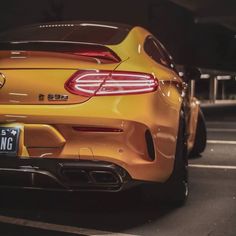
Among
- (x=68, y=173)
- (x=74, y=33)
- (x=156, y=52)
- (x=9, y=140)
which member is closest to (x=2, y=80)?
(x=9, y=140)

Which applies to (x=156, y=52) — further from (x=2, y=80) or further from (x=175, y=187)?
(x=2, y=80)

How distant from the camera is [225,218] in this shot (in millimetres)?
4863

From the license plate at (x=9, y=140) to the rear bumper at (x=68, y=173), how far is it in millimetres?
49

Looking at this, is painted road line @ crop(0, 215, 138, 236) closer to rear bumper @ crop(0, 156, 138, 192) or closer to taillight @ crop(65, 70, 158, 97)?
rear bumper @ crop(0, 156, 138, 192)

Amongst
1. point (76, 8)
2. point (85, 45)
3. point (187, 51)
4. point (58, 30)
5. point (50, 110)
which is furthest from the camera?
point (187, 51)

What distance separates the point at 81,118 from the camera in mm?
4422

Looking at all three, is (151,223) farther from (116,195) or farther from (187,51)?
(187,51)

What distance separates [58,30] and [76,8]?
27941 mm

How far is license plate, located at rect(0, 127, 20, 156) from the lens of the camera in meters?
4.49

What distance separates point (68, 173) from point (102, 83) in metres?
0.68

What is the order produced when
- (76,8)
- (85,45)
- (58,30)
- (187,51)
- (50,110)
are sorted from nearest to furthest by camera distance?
1. (50,110)
2. (85,45)
3. (58,30)
4. (76,8)
5. (187,51)

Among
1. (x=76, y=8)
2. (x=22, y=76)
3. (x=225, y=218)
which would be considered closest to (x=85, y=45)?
(x=22, y=76)

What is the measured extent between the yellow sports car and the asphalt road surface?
269 mm

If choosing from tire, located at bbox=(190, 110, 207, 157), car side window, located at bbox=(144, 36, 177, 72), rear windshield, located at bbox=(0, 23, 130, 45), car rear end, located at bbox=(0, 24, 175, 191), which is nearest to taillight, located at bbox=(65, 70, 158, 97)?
car rear end, located at bbox=(0, 24, 175, 191)
